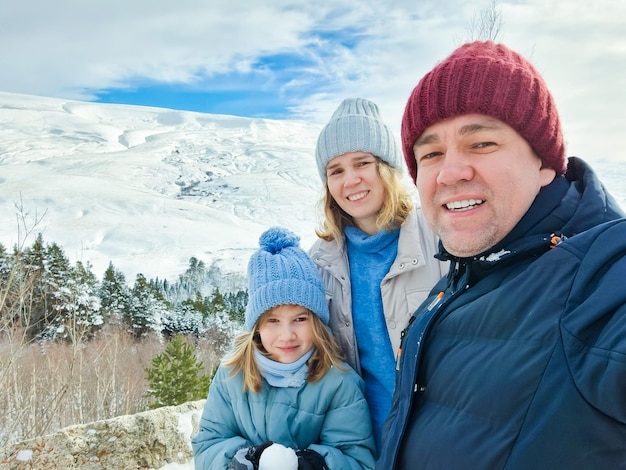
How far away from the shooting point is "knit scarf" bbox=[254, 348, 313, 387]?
238 centimetres

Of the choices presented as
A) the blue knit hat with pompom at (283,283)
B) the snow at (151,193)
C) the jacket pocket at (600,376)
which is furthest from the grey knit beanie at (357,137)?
the snow at (151,193)

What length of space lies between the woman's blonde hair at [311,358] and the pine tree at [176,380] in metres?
15.0

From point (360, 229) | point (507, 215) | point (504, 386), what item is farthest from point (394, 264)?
point (504, 386)

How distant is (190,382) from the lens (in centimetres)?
1686

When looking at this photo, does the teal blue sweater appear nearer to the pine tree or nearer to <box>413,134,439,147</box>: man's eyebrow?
<box>413,134,439,147</box>: man's eyebrow

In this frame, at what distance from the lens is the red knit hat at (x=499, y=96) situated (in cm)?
145

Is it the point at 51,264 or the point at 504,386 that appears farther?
the point at 51,264

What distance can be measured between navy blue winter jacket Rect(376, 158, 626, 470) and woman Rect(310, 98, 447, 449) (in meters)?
0.70

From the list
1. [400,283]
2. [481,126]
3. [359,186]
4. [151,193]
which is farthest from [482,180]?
[151,193]

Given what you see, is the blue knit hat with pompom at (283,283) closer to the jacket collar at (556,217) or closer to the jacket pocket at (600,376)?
the jacket collar at (556,217)

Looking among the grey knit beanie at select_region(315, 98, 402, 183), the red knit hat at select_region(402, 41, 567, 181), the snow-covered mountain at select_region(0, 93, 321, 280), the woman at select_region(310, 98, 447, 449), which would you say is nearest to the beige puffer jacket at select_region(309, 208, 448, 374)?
the woman at select_region(310, 98, 447, 449)

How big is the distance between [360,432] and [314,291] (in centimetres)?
71

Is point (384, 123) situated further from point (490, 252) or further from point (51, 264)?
point (51, 264)

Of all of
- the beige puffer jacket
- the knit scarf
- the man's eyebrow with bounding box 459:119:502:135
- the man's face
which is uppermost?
the man's eyebrow with bounding box 459:119:502:135
